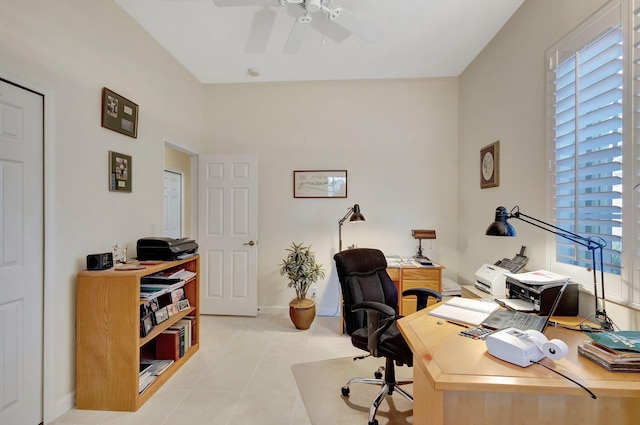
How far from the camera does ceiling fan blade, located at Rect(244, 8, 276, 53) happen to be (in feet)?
7.62

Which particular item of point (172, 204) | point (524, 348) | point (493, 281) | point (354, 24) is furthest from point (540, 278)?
point (172, 204)

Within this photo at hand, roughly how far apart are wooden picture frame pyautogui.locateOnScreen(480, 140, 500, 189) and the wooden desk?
187cm

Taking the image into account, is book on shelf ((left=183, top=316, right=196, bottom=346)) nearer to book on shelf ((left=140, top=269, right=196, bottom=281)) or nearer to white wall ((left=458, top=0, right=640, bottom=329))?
book on shelf ((left=140, top=269, right=196, bottom=281))

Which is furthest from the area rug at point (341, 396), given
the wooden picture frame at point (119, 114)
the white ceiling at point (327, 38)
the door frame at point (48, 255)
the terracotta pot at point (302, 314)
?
the white ceiling at point (327, 38)

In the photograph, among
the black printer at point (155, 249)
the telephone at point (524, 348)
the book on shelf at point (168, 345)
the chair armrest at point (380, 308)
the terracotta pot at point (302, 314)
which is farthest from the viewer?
the terracotta pot at point (302, 314)

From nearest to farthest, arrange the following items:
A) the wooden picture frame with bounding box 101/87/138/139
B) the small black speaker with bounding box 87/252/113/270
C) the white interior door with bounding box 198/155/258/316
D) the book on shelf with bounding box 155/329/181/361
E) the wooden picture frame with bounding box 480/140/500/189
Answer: the small black speaker with bounding box 87/252/113/270
the wooden picture frame with bounding box 101/87/138/139
the book on shelf with bounding box 155/329/181/361
the wooden picture frame with bounding box 480/140/500/189
the white interior door with bounding box 198/155/258/316

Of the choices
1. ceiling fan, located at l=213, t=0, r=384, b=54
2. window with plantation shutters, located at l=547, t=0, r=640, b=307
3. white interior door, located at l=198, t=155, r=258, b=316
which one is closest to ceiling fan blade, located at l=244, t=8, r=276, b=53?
ceiling fan, located at l=213, t=0, r=384, b=54

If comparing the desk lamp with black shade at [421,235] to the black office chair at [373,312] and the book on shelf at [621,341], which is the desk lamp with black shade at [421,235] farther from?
the book on shelf at [621,341]

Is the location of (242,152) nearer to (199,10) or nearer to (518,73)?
(199,10)

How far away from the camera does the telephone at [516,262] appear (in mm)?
2104

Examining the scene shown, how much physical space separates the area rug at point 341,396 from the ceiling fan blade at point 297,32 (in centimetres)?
271

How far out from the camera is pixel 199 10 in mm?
2277

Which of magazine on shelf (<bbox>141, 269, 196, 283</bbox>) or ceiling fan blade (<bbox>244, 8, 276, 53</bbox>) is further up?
ceiling fan blade (<bbox>244, 8, 276, 53</bbox>)

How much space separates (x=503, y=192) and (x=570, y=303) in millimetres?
1173
